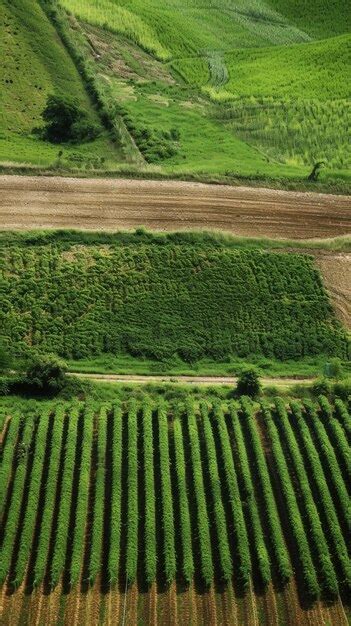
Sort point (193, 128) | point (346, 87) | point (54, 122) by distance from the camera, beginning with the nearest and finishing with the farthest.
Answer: point (54, 122) → point (193, 128) → point (346, 87)

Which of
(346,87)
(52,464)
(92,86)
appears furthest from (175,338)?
(346,87)

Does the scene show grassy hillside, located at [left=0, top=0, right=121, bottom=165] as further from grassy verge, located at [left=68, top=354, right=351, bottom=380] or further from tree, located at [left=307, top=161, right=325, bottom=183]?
grassy verge, located at [left=68, top=354, right=351, bottom=380]

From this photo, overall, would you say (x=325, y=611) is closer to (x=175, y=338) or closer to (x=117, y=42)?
(x=175, y=338)

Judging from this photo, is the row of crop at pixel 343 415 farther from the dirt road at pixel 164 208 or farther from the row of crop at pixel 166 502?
the dirt road at pixel 164 208

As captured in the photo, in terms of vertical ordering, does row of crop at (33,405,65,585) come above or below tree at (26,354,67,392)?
below

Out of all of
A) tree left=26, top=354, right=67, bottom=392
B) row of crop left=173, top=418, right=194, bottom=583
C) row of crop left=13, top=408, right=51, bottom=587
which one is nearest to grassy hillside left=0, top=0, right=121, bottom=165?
tree left=26, top=354, right=67, bottom=392

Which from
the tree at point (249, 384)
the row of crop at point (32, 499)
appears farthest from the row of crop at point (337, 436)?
the row of crop at point (32, 499)

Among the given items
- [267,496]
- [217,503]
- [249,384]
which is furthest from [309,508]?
[249,384]
